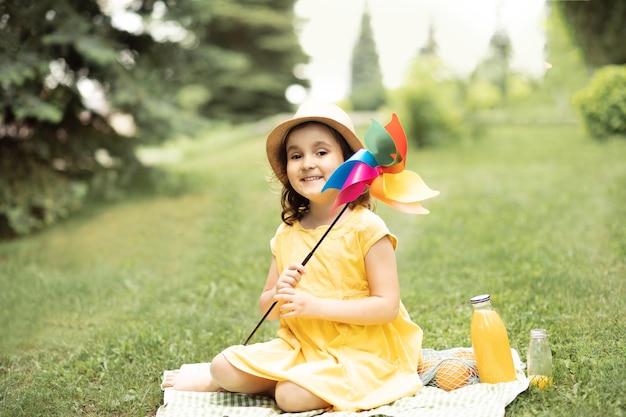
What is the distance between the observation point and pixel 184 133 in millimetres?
7738

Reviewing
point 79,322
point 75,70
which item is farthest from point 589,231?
point 75,70

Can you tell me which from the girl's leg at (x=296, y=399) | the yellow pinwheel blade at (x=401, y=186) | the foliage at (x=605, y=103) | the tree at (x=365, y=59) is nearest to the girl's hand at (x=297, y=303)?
the girl's leg at (x=296, y=399)

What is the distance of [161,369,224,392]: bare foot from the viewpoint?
2.84 meters

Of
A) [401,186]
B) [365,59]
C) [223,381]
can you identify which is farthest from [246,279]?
[365,59]

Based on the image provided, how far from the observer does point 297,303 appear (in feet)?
8.39

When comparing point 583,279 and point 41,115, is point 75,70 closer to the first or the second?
point 41,115

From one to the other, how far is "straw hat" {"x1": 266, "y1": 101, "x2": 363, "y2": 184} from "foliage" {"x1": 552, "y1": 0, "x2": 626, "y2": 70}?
8973 millimetres

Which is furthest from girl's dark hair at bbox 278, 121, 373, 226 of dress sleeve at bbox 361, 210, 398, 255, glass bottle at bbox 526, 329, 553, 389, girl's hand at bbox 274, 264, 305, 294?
glass bottle at bbox 526, 329, 553, 389

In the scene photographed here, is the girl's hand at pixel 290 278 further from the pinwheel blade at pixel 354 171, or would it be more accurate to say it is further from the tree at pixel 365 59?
the tree at pixel 365 59

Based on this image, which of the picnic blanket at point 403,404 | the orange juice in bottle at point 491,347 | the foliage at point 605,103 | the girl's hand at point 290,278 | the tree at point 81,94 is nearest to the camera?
the picnic blanket at point 403,404

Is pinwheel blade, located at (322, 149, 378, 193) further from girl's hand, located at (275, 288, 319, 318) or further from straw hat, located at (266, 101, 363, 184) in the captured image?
girl's hand, located at (275, 288, 319, 318)

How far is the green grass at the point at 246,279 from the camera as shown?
120 inches

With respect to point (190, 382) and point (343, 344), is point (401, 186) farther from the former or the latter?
point (190, 382)

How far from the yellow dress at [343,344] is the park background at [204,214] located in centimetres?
50
